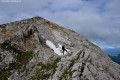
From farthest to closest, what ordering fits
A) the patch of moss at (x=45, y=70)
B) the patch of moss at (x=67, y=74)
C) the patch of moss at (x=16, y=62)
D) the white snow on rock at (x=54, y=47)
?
Answer: the white snow on rock at (x=54, y=47) < the patch of moss at (x=16, y=62) < the patch of moss at (x=45, y=70) < the patch of moss at (x=67, y=74)

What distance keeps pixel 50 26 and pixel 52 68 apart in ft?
34.9

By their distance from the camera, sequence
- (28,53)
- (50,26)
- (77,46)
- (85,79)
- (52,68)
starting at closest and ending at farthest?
1. (85,79)
2. (52,68)
3. (28,53)
4. (77,46)
5. (50,26)

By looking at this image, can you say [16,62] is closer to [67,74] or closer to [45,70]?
[45,70]

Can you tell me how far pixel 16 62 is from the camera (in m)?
31.4

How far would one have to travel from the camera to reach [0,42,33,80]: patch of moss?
3000 centimetres

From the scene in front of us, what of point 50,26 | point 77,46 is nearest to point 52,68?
point 77,46

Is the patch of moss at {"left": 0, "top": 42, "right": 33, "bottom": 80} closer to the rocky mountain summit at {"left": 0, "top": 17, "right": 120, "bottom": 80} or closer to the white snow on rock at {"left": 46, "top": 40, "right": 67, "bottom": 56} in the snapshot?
the rocky mountain summit at {"left": 0, "top": 17, "right": 120, "bottom": 80}

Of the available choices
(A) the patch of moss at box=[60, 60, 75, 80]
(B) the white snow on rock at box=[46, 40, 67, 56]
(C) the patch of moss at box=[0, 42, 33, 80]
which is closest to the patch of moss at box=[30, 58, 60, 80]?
(A) the patch of moss at box=[60, 60, 75, 80]

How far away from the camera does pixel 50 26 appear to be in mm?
38562

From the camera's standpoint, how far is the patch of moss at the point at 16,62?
30.0 m

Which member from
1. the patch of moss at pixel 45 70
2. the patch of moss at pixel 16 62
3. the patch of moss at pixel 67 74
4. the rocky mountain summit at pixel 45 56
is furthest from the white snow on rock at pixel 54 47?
the patch of moss at pixel 67 74

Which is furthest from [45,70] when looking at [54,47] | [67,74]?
[54,47]

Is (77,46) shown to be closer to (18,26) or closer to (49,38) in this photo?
(49,38)

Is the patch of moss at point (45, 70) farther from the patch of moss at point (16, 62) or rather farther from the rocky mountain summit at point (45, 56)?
the patch of moss at point (16, 62)
